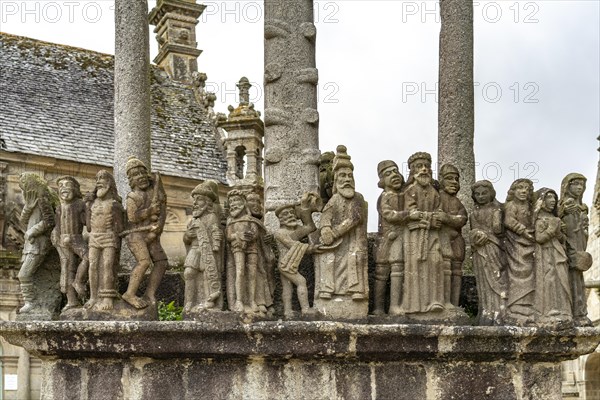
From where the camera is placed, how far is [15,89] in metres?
23.0

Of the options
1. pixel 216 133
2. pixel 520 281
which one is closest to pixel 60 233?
pixel 520 281

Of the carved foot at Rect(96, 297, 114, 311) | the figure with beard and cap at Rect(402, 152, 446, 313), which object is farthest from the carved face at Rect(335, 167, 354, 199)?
the carved foot at Rect(96, 297, 114, 311)

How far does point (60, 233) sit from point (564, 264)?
155 inches

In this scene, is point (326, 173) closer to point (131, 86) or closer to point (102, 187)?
point (131, 86)

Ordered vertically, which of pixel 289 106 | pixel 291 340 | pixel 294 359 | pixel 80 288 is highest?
pixel 289 106

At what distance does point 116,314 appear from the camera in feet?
28.1

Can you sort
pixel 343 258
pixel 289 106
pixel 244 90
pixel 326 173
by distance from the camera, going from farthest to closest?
pixel 244 90 → pixel 326 173 → pixel 289 106 → pixel 343 258

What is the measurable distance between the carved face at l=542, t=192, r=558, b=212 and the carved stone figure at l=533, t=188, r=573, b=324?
86 millimetres

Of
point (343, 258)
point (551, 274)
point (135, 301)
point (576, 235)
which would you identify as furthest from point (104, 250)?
point (576, 235)

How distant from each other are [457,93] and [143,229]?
10.6 ft

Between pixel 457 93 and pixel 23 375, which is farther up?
pixel 457 93

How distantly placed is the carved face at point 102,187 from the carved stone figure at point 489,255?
2.88 m

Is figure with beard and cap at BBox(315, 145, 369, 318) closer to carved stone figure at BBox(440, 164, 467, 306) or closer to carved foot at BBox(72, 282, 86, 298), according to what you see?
carved stone figure at BBox(440, 164, 467, 306)

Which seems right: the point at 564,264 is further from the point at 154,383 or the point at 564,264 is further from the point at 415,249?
the point at 154,383
